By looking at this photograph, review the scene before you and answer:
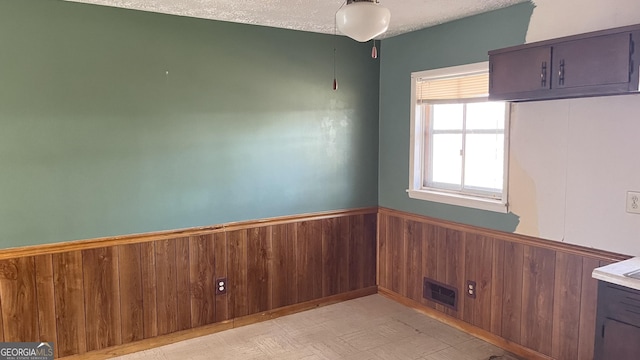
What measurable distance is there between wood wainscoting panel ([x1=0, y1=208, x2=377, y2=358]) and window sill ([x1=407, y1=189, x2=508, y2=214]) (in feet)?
1.97

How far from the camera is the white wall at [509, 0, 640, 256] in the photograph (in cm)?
258

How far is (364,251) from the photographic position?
4.34 m

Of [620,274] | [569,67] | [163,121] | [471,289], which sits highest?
[569,67]

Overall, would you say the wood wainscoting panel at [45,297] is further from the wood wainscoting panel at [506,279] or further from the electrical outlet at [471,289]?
the electrical outlet at [471,289]

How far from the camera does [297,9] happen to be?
3166 mm

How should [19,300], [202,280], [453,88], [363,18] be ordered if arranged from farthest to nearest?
[453,88] → [202,280] → [19,300] → [363,18]

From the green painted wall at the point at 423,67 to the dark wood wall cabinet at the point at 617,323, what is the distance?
101 cm

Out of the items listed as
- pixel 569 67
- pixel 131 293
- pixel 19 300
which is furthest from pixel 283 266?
pixel 569 67

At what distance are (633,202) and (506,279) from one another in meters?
1.02

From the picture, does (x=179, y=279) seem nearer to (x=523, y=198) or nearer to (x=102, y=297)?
(x=102, y=297)

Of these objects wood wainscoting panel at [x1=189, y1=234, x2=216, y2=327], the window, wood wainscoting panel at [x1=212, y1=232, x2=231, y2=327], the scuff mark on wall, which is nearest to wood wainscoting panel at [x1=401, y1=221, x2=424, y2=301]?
the window

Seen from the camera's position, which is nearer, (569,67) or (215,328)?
(569,67)

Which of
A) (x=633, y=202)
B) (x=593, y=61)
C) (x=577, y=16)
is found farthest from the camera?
(x=577, y=16)

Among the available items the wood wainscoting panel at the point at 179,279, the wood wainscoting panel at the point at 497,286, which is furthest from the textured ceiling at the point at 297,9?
the wood wainscoting panel at the point at 497,286
